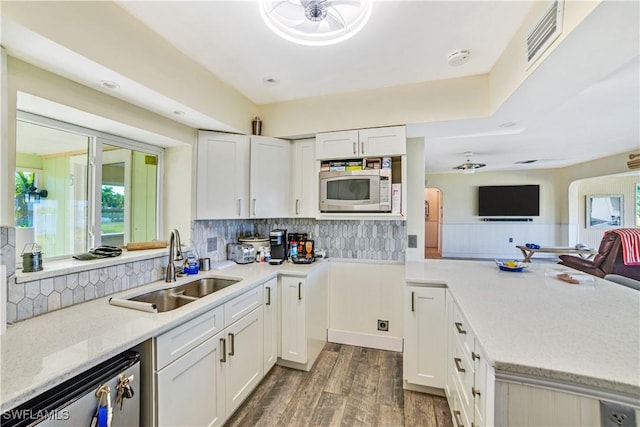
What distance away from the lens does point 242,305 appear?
1.78 metres

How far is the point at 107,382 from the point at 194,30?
71.3 inches

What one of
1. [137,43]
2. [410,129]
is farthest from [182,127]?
[410,129]

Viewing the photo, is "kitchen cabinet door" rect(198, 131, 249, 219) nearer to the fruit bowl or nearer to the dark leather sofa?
the fruit bowl

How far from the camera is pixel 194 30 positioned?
152 centimetres

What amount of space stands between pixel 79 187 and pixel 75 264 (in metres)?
0.64

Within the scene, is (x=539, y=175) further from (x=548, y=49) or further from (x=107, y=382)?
(x=107, y=382)

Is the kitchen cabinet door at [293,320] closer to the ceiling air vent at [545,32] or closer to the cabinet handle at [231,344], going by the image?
the cabinet handle at [231,344]

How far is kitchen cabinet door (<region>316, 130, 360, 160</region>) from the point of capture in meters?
2.35

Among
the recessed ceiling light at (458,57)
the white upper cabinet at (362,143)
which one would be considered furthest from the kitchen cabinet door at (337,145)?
the recessed ceiling light at (458,57)

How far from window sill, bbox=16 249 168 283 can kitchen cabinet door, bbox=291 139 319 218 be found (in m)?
1.29

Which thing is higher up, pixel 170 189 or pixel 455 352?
pixel 170 189

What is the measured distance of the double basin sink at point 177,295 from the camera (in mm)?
1641

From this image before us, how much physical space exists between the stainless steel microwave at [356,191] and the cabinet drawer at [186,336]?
4.39ft

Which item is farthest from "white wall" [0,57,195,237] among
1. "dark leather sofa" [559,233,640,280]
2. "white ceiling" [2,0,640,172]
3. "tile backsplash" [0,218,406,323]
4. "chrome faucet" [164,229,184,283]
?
"dark leather sofa" [559,233,640,280]
